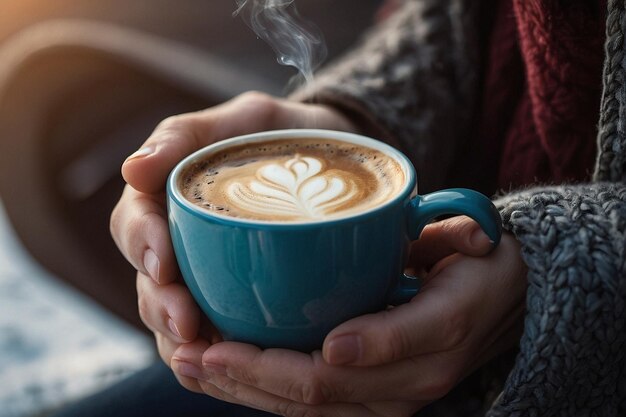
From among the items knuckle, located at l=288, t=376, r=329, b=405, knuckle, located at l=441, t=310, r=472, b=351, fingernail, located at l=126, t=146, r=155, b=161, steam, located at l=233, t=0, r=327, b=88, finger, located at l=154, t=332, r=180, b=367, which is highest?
steam, located at l=233, t=0, r=327, b=88

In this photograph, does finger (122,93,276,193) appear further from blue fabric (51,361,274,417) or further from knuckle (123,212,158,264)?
blue fabric (51,361,274,417)

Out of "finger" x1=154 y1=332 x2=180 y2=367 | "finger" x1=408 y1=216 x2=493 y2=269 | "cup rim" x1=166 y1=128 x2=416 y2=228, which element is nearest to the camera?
"cup rim" x1=166 y1=128 x2=416 y2=228

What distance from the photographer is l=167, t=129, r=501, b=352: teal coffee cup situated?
0.65m

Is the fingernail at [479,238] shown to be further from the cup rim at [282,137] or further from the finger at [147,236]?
the finger at [147,236]

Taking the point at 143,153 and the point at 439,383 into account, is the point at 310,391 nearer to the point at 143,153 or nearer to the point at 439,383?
the point at 439,383

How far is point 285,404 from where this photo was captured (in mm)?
761

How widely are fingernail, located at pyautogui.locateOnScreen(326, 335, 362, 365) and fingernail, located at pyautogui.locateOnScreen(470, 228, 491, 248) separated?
0.17 metres

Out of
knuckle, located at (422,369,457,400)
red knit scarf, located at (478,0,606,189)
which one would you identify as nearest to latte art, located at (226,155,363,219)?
knuckle, located at (422,369,457,400)

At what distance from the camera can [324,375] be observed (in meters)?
0.70

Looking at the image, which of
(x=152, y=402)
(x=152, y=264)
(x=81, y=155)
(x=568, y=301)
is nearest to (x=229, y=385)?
(x=152, y=264)

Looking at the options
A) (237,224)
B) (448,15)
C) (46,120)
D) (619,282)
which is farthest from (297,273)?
(46,120)

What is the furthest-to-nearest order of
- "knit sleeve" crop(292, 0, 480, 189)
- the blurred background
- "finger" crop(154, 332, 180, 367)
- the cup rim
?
the blurred background → "knit sleeve" crop(292, 0, 480, 189) → "finger" crop(154, 332, 180, 367) → the cup rim

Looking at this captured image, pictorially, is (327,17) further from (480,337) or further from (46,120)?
(480,337)

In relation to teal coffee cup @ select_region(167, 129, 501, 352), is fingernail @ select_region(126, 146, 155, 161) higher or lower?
higher
